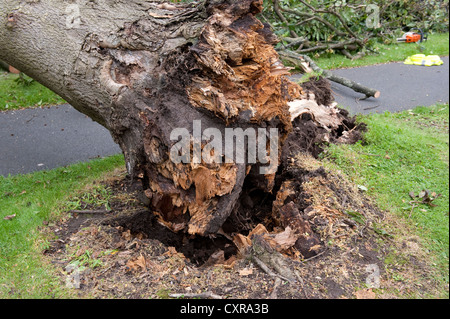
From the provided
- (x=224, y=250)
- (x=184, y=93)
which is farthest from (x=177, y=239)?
(x=184, y=93)

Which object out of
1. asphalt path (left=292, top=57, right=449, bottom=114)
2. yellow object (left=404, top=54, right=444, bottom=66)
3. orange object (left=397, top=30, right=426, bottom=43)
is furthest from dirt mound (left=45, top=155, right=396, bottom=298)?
orange object (left=397, top=30, right=426, bottom=43)

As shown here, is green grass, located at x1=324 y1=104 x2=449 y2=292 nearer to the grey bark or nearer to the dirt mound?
the dirt mound

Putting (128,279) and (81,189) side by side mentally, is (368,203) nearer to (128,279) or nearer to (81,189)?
(128,279)

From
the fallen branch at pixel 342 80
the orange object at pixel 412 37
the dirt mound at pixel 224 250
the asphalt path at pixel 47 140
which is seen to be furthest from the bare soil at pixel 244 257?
the orange object at pixel 412 37

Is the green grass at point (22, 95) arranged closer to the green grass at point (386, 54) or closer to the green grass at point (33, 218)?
the green grass at point (33, 218)

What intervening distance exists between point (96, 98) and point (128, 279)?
5.38ft

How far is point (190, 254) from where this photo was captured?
3393 millimetres

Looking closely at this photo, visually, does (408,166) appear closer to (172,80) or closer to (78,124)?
(172,80)

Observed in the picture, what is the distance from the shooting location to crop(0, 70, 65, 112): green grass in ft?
22.2

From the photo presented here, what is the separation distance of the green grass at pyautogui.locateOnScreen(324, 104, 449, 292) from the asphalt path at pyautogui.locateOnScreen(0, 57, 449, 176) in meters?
1.04

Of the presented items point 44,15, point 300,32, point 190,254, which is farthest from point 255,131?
point 300,32

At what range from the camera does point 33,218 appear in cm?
354

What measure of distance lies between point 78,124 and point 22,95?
5.26ft

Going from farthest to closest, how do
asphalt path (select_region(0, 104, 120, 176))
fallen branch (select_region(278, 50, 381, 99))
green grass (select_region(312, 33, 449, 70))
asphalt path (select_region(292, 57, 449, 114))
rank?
green grass (select_region(312, 33, 449, 70))
fallen branch (select_region(278, 50, 381, 99))
asphalt path (select_region(292, 57, 449, 114))
asphalt path (select_region(0, 104, 120, 176))
